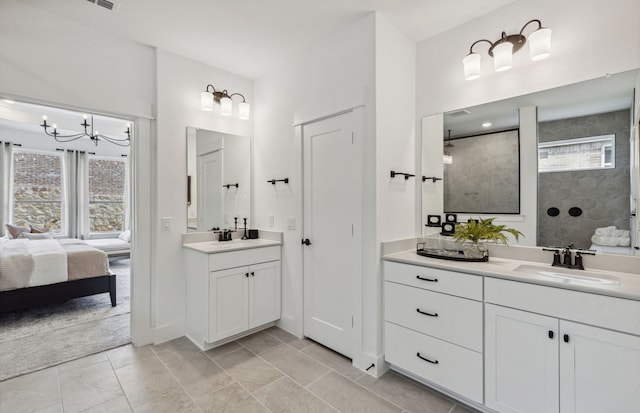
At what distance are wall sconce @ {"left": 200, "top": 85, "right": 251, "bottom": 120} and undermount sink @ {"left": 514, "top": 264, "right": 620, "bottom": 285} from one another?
9.47ft

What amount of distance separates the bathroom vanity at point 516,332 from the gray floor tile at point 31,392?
2400mm

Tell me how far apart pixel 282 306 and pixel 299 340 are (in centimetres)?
41

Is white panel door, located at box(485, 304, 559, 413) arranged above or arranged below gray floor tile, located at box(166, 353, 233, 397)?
above

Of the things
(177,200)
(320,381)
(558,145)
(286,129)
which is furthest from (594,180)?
(177,200)

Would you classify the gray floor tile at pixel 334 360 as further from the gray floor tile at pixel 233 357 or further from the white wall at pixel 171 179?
the white wall at pixel 171 179

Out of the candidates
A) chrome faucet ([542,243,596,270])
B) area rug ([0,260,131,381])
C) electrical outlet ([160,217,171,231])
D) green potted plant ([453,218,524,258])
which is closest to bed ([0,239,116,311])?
area rug ([0,260,131,381])

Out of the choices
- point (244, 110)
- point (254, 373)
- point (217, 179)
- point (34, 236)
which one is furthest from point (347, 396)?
point (34, 236)

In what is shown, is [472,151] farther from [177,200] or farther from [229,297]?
[177,200]

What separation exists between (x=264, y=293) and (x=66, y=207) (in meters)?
6.37

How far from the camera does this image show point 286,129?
308cm

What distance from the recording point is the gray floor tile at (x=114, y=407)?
188cm

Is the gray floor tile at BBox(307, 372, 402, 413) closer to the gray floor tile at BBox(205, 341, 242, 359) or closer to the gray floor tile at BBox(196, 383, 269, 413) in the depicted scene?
the gray floor tile at BBox(196, 383, 269, 413)

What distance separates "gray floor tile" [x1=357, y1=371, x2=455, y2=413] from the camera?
1.90 m

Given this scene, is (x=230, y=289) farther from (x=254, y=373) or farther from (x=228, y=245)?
(x=254, y=373)
